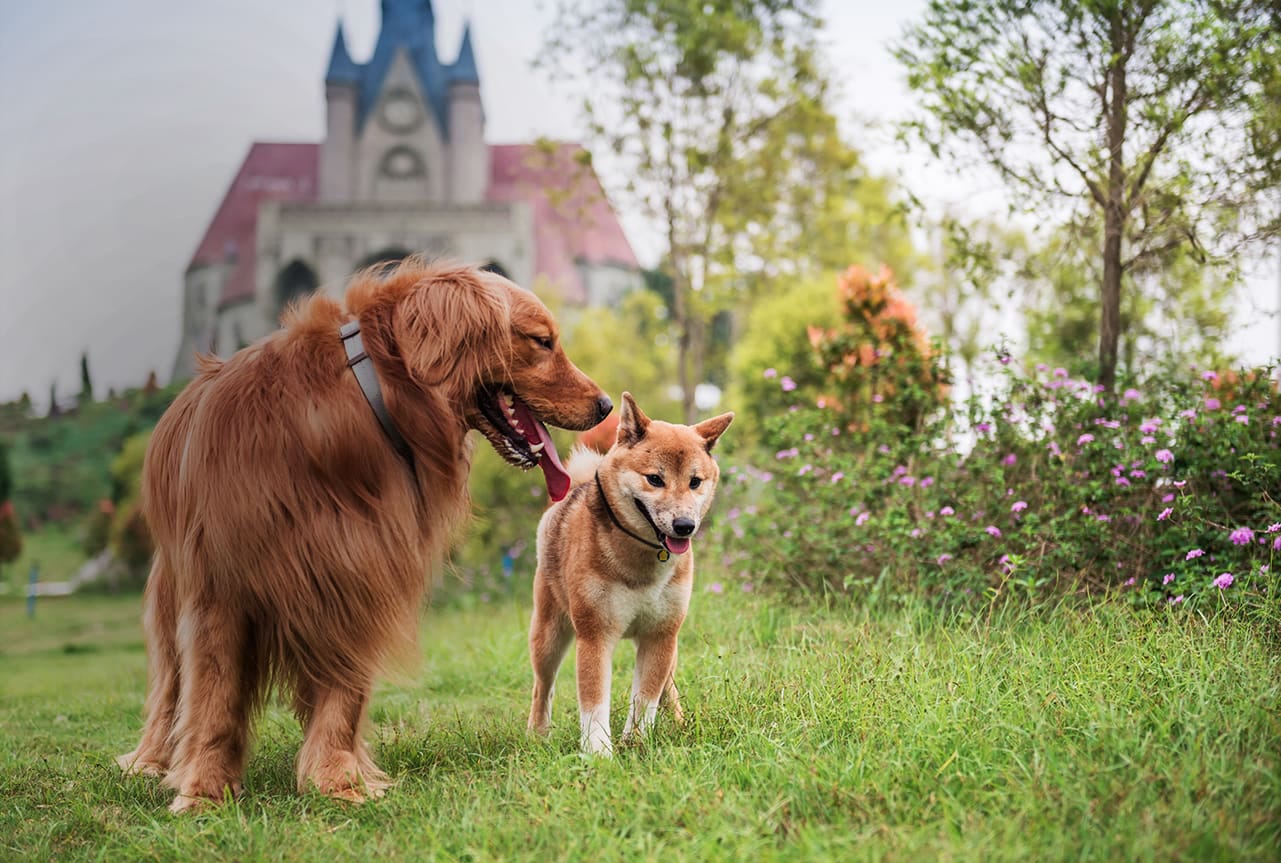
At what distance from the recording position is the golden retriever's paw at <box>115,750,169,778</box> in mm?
3717

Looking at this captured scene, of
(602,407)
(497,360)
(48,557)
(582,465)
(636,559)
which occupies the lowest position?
(48,557)

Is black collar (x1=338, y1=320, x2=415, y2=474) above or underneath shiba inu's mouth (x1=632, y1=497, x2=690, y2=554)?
above

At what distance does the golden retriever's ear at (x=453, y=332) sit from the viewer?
313 cm

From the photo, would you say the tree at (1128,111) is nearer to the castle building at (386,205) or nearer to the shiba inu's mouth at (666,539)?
the shiba inu's mouth at (666,539)

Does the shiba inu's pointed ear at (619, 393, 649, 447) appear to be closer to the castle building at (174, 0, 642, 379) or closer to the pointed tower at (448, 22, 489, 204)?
the castle building at (174, 0, 642, 379)

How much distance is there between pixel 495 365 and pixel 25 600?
13.2 meters

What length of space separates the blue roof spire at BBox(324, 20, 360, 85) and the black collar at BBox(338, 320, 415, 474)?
29531mm

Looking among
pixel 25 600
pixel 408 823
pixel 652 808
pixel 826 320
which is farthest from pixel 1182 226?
pixel 25 600

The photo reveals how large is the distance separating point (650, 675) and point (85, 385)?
1432 cm

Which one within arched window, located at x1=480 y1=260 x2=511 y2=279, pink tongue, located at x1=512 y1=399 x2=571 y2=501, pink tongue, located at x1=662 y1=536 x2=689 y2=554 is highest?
arched window, located at x1=480 y1=260 x2=511 y2=279

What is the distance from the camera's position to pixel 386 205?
2703cm

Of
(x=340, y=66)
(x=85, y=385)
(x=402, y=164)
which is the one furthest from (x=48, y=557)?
(x=340, y=66)

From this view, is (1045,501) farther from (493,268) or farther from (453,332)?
(453,332)

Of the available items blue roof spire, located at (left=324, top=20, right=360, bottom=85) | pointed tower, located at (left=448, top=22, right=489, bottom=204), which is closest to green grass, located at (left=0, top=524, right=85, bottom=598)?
pointed tower, located at (left=448, top=22, right=489, bottom=204)
